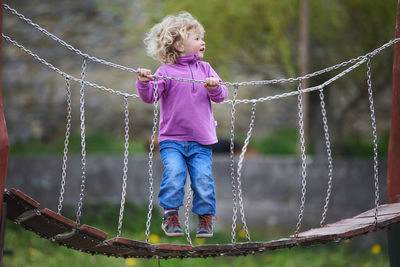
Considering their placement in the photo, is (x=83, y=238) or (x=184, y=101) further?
(x=184, y=101)

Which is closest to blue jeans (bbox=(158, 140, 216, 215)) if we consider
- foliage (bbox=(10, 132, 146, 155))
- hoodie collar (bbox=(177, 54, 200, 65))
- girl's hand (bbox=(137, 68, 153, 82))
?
girl's hand (bbox=(137, 68, 153, 82))

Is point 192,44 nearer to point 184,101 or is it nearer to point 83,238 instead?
point 184,101

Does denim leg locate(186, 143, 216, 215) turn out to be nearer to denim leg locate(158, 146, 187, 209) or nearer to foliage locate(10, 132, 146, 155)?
denim leg locate(158, 146, 187, 209)

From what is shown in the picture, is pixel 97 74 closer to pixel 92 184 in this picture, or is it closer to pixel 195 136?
pixel 92 184

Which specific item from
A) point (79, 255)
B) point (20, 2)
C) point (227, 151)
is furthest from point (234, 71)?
point (79, 255)

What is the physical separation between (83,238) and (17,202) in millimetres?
430

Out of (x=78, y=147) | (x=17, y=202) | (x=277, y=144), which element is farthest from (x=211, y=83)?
(x=277, y=144)

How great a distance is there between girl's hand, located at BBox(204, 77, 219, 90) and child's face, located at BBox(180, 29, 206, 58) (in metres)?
0.24

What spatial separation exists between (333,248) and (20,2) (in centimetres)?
839

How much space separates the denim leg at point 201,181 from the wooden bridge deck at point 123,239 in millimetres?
261

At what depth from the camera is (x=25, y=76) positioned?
12859 mm

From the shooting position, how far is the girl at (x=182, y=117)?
349 centimetres

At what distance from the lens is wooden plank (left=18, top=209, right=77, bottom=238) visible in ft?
10.7

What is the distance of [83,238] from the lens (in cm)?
334
